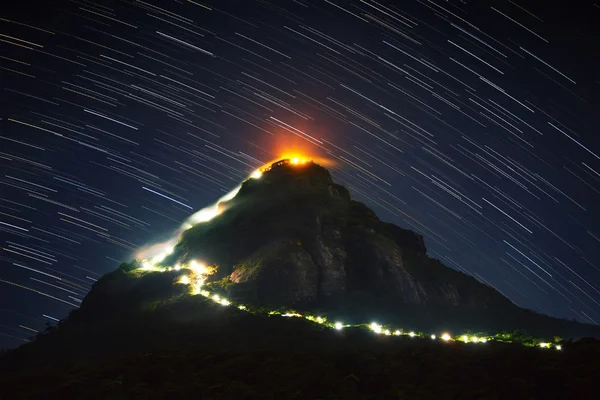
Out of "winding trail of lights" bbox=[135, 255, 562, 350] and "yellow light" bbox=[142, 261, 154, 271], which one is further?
"yellow light" bbox=[142, 261, 154, 271]

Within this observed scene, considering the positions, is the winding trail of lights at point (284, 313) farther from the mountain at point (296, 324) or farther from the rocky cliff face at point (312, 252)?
the rocky cliff face at point (312, 252)

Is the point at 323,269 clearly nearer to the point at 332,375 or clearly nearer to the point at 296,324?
the point at 296,324

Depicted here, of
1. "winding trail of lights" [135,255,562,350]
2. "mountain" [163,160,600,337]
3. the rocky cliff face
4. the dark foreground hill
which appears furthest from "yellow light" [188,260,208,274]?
the dark foreground hill

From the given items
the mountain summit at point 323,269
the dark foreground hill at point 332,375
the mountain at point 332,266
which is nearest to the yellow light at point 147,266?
the mountain summit at point 323,269

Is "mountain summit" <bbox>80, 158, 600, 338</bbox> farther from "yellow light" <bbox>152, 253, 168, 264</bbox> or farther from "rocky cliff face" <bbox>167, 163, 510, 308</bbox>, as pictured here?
"yellow light" <bbox>152, 253, 168, 264</bbox>

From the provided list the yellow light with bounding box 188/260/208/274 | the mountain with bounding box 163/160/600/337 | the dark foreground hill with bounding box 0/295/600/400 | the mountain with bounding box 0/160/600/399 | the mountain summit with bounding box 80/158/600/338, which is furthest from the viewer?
the yellow light with bounding box 188/260/208/274

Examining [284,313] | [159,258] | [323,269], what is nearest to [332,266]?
[323,269]
